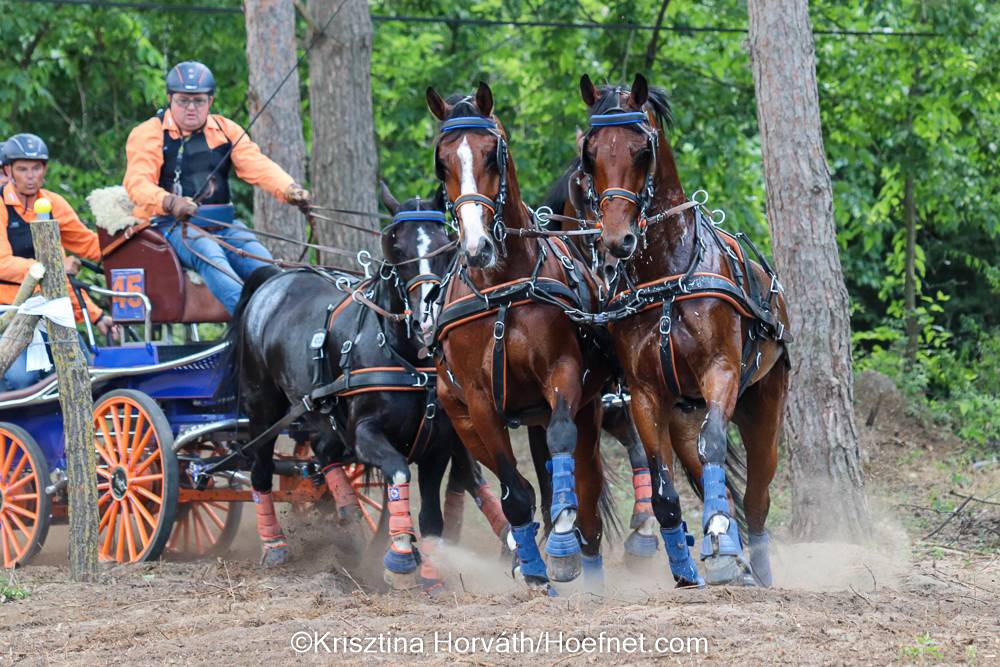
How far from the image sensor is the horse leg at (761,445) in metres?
6.53

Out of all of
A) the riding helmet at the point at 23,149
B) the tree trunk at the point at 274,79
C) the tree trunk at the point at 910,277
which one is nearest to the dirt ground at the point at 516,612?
the riding helmet at the point at 23,149

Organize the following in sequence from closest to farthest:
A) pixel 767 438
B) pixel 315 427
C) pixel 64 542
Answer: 1. pixel 767 438
2. pixel 315 427
3. pixel 64 542

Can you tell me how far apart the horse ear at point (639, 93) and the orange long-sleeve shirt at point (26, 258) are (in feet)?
14.1

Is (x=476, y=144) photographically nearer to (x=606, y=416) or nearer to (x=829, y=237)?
(x=606, y=416)

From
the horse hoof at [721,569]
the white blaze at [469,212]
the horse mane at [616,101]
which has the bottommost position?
the horse hoof at [721,569]

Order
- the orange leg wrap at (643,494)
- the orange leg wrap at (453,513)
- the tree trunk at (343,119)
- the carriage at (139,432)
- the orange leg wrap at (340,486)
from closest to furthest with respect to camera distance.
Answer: the orange leg wrap at (643,494)
the orange leg wrap at (340,486)
the orange leg wrap at (453,513)
the carriage at (139,432)
the tree trunk at (343,119)

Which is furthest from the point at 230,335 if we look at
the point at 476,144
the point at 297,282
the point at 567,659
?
the point at 567,659

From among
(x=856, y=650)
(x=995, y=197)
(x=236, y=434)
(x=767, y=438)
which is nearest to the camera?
(x=856, y=650)

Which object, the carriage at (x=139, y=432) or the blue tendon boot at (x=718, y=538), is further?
the carriage at (x=139, y=432)

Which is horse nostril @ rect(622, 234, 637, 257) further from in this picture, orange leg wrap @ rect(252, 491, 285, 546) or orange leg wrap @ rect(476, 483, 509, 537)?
orange leg wrap @ rect(252, 491, 285, 546)

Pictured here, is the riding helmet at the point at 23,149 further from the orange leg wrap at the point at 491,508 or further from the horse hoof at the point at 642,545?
the horse hoof at the point at 642,545

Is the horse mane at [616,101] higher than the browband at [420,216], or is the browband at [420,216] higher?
the horse mane at [616,101]

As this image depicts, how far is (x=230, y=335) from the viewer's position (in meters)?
8.13

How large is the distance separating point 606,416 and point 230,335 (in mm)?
2512
